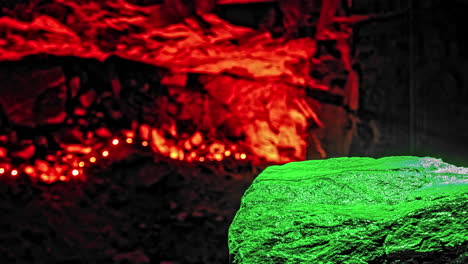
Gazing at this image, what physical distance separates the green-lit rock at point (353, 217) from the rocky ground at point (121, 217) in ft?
5.38

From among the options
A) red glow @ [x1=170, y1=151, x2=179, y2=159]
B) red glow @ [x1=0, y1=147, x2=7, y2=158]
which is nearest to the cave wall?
red glow @ [x1=170, y1=151, x2=179, y2=159]

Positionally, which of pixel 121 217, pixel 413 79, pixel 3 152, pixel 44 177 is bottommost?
pixel 121 217

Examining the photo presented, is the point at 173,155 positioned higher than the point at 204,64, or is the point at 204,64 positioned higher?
the point at 204,64

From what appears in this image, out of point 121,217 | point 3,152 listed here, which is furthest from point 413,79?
point 3,152

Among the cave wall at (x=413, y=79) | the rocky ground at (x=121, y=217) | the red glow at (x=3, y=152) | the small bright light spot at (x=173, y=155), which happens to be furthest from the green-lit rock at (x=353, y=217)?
the red glow at (x=3, y=152)

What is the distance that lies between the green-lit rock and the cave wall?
921 mm

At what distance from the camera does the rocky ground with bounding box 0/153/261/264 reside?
2549mm

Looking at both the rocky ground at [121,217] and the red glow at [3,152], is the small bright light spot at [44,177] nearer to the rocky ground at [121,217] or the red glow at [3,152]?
the rocky ground at [121,217]

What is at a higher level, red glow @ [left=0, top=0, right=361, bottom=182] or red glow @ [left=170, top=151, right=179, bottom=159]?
red glow @ [left=0, top=0, right=361, bottom=182]

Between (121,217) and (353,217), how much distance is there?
83.3 inches

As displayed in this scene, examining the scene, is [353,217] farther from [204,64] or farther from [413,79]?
[204,64]

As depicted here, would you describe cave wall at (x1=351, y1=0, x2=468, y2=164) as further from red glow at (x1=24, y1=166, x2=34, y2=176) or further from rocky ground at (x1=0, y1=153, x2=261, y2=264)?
red glow at (x1=24, y1=166, x2=34, y2=176)

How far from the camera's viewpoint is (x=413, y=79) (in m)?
2.14

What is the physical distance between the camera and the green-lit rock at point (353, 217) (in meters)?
0.77
